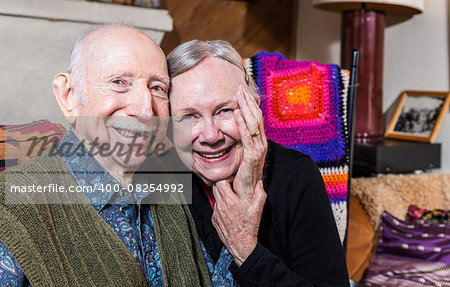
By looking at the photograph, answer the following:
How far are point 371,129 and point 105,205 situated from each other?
1.93m

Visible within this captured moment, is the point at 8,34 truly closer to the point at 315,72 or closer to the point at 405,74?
the point at 315,72

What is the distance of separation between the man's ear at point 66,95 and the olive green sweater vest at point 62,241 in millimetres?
105

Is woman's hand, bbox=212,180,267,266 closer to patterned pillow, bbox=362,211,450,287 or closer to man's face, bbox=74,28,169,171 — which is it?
man's face, bbox=74,28,169,171

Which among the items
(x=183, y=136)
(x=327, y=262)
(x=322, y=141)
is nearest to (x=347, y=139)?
(x=322, y=141)

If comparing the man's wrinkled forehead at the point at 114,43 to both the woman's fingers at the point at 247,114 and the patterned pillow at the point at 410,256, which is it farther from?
the patterned pillow at the point at 410,256

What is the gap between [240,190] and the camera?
3.87 feet

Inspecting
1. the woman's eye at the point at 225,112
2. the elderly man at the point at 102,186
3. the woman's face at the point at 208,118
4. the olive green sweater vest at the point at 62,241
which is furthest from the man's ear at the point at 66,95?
the woman's eye at the point at 225,112

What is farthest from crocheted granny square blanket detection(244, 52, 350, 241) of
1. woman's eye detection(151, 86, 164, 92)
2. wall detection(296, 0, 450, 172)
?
wall detection(296, 0, 450, 172)

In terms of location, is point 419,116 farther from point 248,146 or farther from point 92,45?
point 92,45

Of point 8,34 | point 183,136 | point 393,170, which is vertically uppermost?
point 8,34

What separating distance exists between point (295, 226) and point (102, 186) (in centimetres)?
50

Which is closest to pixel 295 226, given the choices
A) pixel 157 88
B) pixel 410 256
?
pixel 157 88

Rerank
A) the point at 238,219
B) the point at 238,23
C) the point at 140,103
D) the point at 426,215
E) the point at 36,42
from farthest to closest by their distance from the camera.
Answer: the point at 238,23, the point at 36,42, the point at 426,215, the point at 238,219, the point at 140,103

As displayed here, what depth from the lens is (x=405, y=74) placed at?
2.81 meters
